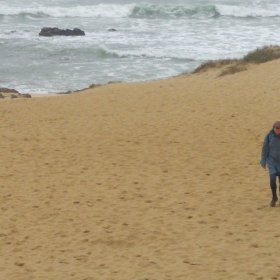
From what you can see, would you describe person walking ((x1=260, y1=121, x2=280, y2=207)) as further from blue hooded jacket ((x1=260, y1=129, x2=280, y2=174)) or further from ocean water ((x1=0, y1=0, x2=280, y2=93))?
ocean water ((x1=0, y1=0, x2=280, y2=93))

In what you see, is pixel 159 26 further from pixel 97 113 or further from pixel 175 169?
pixel 175 169

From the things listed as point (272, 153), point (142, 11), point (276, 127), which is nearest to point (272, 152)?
point (272, 153)

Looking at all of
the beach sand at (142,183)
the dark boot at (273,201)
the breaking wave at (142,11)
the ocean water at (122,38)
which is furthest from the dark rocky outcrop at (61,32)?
the dark boot at (273,201)

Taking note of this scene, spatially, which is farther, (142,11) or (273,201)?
(142,11)

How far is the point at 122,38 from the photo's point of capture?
41969mm

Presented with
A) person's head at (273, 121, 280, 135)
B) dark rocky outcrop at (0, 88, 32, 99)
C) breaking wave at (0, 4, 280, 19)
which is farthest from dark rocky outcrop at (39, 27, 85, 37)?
person's head at (273, 121, 280, 135)

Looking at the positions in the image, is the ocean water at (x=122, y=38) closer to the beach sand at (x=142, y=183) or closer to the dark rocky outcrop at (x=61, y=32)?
the dark rocky outcrop at (x=61, y=32)

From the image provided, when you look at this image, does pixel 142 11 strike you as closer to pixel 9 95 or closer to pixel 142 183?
pixel 9 95

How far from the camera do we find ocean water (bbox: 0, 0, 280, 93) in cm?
3053

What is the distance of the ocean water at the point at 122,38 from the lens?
30.5 metres

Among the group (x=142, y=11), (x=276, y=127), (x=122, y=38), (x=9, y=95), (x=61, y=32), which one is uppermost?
(x=276, y=127)

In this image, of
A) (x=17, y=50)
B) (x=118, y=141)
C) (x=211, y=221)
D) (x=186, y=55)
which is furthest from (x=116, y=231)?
(x=17, y=50)

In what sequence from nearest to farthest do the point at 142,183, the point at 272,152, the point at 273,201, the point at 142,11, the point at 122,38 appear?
the point at 272,152, the point at 273,201, the point at 142,183, the point at 122,38, the point at 142,11

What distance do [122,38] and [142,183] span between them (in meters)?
30.2
